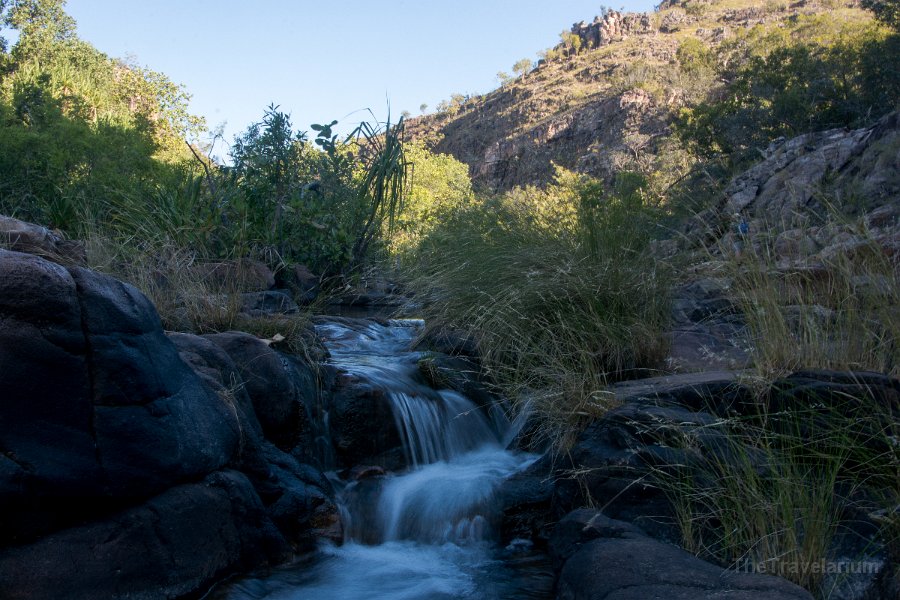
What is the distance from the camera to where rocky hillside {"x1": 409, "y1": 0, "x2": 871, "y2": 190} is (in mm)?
39875

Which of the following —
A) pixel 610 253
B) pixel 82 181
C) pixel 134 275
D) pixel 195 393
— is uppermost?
pixel 82 181

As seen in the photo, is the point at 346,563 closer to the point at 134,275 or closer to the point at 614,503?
the point at 614,503

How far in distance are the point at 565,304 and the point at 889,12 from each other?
54.1ft

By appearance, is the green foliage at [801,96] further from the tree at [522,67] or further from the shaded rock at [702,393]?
the tree at [522,67]

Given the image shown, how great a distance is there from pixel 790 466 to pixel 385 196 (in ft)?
24.7

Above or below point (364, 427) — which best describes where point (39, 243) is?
above

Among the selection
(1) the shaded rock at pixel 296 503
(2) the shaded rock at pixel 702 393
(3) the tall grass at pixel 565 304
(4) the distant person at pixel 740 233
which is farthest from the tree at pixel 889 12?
(1) the shaded rock at pixel 296 503

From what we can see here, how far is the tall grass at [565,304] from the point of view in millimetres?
4898

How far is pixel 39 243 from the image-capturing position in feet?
19.1

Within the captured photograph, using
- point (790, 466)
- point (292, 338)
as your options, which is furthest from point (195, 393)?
point (790, 466)

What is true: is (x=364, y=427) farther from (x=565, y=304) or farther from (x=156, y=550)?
(x=156, y=550)

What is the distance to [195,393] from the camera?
367 centimetres

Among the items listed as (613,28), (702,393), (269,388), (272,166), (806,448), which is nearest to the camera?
(806,448)

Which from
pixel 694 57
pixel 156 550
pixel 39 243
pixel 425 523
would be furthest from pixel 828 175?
pixel 694 57
